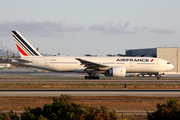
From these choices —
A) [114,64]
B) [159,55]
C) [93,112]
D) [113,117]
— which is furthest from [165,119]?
[159,55]

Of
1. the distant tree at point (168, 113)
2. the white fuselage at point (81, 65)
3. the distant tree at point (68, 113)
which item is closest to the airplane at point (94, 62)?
the white fuselage at point (81, 65)

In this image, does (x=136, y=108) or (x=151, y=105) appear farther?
(x=151, y=105)

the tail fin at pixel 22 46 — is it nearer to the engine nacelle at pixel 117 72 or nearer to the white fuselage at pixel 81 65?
the white fuselage at pixel 81 65

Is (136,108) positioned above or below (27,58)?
below

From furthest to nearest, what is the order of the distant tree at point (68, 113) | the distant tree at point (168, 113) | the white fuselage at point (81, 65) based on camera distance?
1. the white fuselage at point (81, 65)
2. the distant tree at point (168, 113)
3. the distant tree at point (68, 113)

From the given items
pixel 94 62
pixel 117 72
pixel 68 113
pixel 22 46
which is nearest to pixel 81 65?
pixel 94 62

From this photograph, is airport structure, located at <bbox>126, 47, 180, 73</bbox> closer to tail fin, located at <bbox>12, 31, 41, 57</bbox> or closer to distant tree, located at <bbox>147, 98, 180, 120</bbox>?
tail fin, located at <bbox>12, 31, 41, 57</bbox>

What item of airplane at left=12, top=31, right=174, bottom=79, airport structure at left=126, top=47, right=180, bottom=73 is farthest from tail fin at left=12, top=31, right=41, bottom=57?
airport structure at left=126, top=47, right=180, bottom=73

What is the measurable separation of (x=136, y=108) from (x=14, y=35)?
36.3 m

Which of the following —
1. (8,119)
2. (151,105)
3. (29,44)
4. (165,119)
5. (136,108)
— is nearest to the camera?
(8,119)

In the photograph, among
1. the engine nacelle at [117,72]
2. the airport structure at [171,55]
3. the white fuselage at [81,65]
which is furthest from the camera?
the airport structure at [171,55]

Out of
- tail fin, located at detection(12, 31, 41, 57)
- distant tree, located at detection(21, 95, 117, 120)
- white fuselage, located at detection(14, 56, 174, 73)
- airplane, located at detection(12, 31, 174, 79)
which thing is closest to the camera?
distant tree, located at detection(21, 95, 117, 120)

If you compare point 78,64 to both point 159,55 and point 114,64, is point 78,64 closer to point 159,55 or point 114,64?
point 114,64

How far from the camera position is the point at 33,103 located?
698 inches
